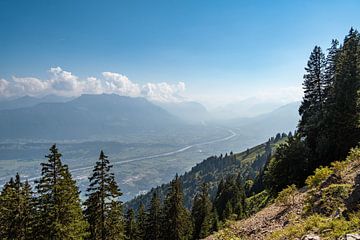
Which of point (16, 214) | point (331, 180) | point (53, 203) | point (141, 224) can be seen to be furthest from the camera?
point (141, 224)

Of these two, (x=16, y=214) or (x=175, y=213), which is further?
(x=175, y=213)

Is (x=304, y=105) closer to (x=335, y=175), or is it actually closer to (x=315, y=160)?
(x=315, y=160)

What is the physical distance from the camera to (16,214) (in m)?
27.6

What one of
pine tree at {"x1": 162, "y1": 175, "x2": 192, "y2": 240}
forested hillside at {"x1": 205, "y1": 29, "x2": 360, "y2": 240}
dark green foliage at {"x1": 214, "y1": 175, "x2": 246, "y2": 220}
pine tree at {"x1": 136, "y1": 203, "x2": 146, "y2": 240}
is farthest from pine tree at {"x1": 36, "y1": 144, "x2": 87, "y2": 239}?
dark green foliage at {"x1": 214, "y1": 175, "x2": 246, "y2": 220}

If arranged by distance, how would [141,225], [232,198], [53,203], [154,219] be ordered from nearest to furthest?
[53,203]
[154,219]
[141,225]
[232,198]

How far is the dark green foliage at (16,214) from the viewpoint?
27.5m

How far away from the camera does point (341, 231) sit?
10.2m

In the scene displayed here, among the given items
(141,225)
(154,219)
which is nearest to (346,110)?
(154,219)

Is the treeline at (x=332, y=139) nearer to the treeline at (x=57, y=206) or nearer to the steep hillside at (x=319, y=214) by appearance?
the steep hillside at (x=319, y=214)

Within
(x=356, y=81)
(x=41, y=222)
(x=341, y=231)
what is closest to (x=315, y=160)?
(x=356, y=81)

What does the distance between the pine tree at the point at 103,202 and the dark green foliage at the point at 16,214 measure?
538cm

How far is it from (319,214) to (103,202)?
20811 mm

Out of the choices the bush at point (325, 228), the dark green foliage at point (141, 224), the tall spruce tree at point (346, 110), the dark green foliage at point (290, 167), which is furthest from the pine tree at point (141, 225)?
the bush at point (325, 228)

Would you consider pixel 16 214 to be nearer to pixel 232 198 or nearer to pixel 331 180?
pixel 331 180
